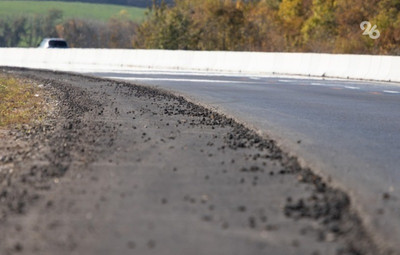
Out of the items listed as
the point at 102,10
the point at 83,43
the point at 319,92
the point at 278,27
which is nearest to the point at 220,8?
the point at 278,27

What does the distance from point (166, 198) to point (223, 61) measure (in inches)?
1403

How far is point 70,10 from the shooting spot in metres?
168

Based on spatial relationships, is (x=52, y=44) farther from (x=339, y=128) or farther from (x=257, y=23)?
(x=339, y=128)

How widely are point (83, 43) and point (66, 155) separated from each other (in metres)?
114

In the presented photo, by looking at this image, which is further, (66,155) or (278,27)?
(278,27)

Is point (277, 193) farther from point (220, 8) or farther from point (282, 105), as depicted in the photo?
point (220, 8)

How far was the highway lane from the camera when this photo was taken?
7762 millimetres

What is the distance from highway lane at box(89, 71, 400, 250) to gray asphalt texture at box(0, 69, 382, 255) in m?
0.27

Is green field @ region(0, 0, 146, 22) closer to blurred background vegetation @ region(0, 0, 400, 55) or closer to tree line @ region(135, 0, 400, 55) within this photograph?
blurred background vegetation @ region(0, 0, 400, 55)

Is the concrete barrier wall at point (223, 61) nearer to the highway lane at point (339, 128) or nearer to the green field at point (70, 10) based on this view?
the highway lane at point (339, 128)

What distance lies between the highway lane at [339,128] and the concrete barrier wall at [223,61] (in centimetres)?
624

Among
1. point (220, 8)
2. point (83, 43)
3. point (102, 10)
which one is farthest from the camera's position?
point (102, 10)

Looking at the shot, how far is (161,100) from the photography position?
19672mm

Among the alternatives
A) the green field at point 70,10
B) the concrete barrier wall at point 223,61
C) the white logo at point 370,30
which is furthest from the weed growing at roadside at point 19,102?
the green field at point 70,10
